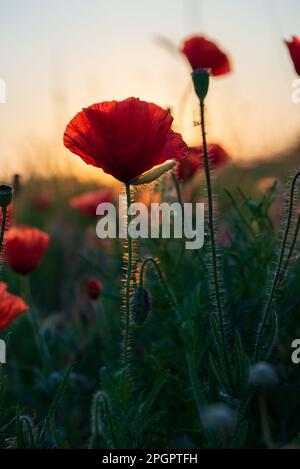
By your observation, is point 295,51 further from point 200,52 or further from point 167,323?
point 167,323

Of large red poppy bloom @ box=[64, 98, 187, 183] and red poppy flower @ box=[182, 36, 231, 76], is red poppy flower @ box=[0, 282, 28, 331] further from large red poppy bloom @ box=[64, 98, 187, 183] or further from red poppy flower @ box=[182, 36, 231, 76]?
red poppy flower @ box=[182, 36, 231, 76]

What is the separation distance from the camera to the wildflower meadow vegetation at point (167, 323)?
1.50 m

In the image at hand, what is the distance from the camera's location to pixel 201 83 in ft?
4.80

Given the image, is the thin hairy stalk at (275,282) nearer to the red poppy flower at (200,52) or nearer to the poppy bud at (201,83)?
the poppy bud at (201,83)

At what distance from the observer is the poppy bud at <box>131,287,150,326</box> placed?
5.56 feet

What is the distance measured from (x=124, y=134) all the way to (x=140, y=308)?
0.45 meters

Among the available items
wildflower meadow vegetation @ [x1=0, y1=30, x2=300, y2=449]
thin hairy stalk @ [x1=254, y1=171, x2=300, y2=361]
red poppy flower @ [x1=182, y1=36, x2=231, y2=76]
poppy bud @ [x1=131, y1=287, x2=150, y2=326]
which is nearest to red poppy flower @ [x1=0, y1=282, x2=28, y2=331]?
wildflower meadow vegetation @ [x1=0, y1=30, x2=300, y2=449]

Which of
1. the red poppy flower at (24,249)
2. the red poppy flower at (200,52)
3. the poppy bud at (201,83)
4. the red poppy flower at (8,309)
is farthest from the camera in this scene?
the red poppy flower at (24,249)

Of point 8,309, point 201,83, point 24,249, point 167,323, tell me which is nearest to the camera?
point 201,83

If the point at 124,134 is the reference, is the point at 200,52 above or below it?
above

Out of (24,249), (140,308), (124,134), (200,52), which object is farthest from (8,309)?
(200,52)

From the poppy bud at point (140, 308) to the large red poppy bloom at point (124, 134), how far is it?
0.32 m

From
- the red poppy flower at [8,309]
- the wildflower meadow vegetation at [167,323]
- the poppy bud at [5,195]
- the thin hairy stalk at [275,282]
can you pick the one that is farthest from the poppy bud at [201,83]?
the red poppy flower at [8,309]

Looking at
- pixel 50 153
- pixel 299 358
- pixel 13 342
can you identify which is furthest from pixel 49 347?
pixel 50 153
